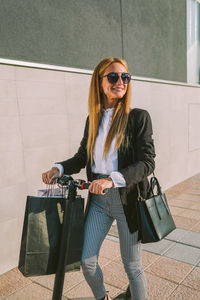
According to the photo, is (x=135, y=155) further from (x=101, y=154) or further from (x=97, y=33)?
(x=97, y=33)

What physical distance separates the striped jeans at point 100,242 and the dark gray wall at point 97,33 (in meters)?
2.24

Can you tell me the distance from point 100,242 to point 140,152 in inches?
29.4

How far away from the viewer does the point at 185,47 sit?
773cm

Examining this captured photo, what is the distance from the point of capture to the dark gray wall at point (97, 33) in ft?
11.5

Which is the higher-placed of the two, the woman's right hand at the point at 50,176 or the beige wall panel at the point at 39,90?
the beige wall panel at the point at 39,90

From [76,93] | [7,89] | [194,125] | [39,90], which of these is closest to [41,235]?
[7,89]

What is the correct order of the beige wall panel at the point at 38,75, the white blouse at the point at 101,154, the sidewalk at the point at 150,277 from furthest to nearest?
the beige wall panel at the point at 38,75
the sidewalk at the point at 150,277
the white blouse at the point at 101,154

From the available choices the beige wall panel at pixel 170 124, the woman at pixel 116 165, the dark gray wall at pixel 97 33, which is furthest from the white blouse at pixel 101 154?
the beige wall panel at pixel 170 124

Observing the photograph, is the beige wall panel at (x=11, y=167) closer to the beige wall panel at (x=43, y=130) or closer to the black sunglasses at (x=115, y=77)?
the beige wall panel at (x=43, y=130)

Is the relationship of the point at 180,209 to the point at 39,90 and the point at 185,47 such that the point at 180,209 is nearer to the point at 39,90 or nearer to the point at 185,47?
the point at 39,90

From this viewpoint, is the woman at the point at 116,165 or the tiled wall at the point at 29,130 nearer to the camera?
the woman at the point at 116,165

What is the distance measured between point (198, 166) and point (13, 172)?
6.39 metres

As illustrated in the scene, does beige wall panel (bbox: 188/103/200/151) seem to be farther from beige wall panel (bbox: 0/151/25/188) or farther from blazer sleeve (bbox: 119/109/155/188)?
blazer sleeve (bbox: 119/109/155/188)

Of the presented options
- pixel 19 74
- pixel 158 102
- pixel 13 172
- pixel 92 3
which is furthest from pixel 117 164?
pixel 158 102
